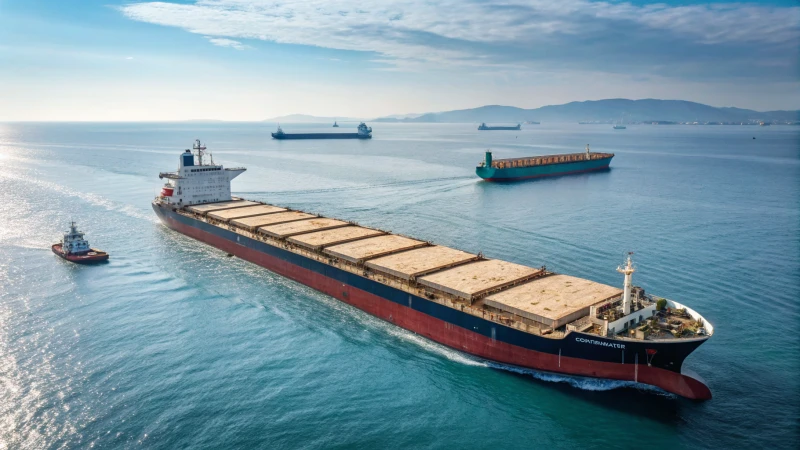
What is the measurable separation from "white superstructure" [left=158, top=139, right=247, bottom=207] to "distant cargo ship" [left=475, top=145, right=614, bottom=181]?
4113 cm

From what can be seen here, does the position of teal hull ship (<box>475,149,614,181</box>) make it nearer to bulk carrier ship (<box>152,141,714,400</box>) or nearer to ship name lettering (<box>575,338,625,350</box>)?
bulk carrier ship (<box>152,141,714,400</box>)

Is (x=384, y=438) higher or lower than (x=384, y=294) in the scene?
lower

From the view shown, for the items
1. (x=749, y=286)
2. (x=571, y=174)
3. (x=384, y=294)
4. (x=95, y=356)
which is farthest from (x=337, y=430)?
(x=571, y=174)

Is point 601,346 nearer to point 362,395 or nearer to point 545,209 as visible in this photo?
point 362,395

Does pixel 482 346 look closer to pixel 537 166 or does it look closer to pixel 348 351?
pixel 348 351

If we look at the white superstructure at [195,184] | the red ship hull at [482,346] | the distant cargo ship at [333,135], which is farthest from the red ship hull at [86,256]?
the distant cargo ship at [333,135]

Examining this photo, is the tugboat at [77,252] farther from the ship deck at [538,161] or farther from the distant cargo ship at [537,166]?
the ship deck at [538,161]

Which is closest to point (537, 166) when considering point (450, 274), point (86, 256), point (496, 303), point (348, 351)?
point (450, 274)

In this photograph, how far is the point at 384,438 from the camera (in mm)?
17953

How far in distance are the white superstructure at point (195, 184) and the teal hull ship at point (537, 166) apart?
41048 millimetres

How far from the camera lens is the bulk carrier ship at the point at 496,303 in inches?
811

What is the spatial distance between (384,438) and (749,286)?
25290mm

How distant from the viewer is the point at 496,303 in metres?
23.6

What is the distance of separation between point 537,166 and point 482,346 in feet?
215
